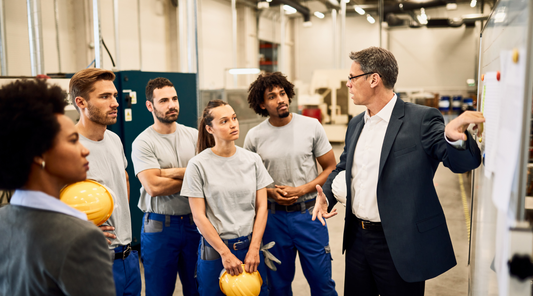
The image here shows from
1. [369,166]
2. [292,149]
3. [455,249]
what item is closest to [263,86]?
[292,149]

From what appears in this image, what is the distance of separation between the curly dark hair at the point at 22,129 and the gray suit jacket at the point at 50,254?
113mm

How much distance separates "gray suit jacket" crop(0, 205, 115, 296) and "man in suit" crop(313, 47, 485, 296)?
1247mm

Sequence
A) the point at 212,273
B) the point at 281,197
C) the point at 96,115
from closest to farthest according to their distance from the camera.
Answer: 1. the point at 96,115
2. the point at 212,273
3. the point at 281,197

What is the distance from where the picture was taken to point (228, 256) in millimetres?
2113

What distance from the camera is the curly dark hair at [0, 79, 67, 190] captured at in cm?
96

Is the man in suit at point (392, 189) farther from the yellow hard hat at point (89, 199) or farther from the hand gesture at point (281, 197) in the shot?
the yellow hard hat at point (89, 199)

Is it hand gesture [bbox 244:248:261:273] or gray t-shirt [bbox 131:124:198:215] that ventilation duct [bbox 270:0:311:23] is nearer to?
gray t-shirt [bbox 131:124:198:215]

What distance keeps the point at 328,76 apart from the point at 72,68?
22.5 ft

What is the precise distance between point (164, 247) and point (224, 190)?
634 millimetres

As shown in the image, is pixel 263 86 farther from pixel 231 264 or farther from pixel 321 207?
pixel 231 264

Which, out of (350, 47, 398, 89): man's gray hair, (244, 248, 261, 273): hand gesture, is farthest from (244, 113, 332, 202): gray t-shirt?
(350, 47, 398, 89): man's gray hair

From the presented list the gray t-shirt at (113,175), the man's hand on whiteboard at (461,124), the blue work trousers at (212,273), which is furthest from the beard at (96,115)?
the man's hand on whiteboard at (461,124)

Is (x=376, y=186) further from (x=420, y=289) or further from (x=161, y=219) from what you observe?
(x=161, y=219)

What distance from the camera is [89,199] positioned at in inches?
63.4
